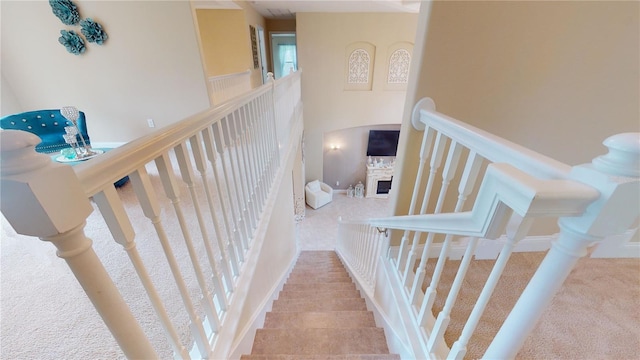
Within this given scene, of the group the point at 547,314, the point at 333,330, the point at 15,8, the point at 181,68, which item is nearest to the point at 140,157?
the point at 333,330

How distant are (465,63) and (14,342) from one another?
7.80ft

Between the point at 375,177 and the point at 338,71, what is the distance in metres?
3.48

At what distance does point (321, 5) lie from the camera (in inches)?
195

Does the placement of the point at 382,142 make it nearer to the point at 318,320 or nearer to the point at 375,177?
the point at 375,177

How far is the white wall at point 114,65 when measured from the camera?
3.09m

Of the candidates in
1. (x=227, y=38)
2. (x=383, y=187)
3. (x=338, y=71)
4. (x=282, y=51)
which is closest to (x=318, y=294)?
(x=227, y=38)

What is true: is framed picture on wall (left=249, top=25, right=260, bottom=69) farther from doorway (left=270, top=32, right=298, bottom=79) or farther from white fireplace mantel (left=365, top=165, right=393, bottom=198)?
white fireplace mantel (left=365, top=165, right=393, bottom=198)

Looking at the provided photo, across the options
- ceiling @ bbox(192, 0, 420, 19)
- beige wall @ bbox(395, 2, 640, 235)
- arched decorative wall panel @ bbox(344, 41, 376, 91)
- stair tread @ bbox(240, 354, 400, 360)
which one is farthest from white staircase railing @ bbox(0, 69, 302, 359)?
arched decorative wall panel @ bbox(344, 41, 376, 91)

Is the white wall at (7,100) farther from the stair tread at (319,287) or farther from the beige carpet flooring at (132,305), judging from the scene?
the stair tread at (319,287)

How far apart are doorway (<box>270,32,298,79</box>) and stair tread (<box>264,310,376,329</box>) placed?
7092mm

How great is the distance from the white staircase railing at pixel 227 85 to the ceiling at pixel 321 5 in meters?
1.16

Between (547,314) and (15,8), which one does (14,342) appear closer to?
(547,314)

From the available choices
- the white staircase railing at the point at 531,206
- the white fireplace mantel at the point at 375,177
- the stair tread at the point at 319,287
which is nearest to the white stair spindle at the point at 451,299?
the white staircase railing at the point at 531,206

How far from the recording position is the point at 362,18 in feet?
18.6
